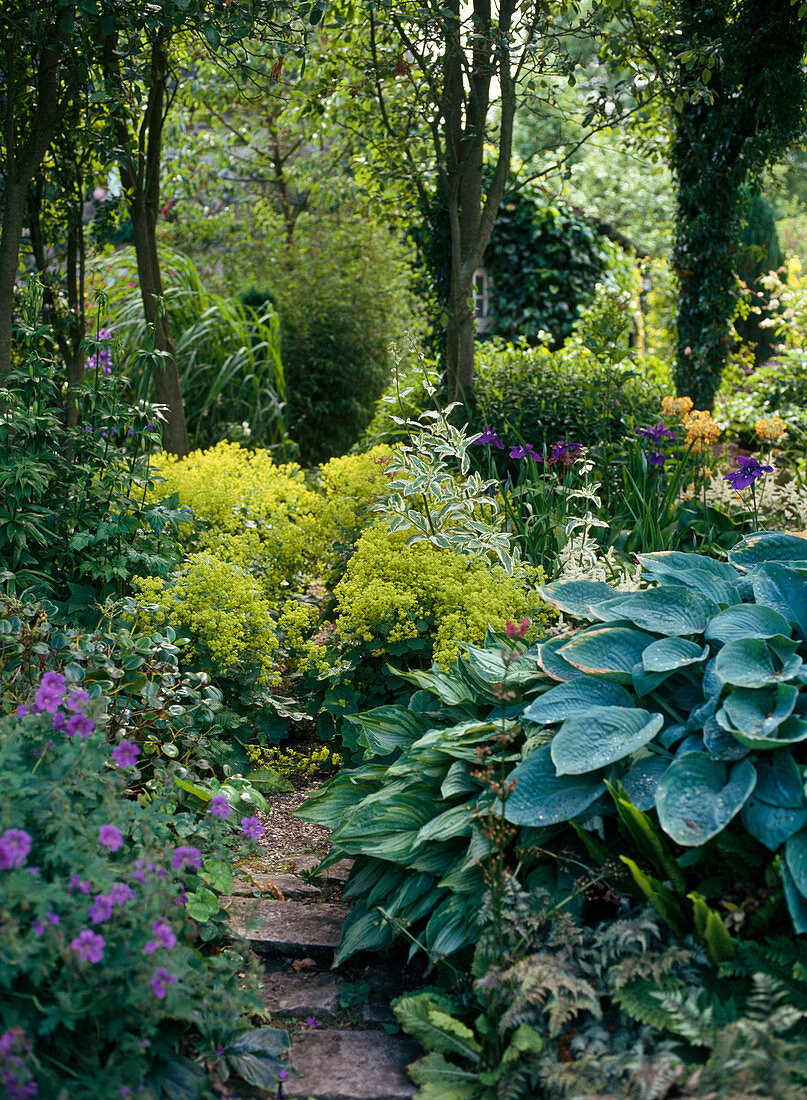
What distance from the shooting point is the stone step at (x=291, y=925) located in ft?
7.13

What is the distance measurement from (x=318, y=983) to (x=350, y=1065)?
300mm

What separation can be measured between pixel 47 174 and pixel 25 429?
8.66ft

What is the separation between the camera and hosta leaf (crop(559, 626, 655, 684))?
2119 millimetres

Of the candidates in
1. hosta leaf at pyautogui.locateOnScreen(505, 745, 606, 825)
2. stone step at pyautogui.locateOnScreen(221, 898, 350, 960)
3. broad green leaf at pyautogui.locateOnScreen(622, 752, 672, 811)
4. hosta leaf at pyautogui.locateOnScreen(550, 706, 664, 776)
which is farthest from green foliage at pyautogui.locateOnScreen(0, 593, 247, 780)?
broad green leaf at pyautogui.locateOnScreen(622, 752, 672, 811)

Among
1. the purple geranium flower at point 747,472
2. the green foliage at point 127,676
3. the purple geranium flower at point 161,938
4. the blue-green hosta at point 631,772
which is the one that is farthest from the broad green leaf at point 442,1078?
the purple geranium flower at point 747,472

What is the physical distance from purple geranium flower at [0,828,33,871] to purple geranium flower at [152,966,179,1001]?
291 millimetres

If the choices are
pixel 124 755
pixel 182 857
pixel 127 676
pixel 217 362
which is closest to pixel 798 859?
pixel 182 857

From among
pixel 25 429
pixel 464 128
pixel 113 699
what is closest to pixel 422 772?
pixel 113 699

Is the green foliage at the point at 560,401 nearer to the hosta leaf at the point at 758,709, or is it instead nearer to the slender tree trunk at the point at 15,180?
the slender tree trunk at the point at 15,180

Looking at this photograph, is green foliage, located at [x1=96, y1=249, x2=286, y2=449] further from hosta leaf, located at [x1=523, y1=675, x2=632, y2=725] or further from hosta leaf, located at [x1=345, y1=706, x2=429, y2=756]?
hosta leaf, located at [x1=523, y1=675, x2=632, y2=725]

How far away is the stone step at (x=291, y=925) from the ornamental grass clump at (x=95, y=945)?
21 centimetres

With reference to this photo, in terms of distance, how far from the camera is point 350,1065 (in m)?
1.80

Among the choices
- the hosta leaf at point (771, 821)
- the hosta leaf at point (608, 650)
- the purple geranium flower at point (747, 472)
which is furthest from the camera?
the purple geranium flower at point (747, 472)

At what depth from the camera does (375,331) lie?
25.8ft
